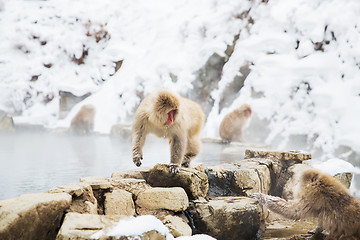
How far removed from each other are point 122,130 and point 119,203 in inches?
190

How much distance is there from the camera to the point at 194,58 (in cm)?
901

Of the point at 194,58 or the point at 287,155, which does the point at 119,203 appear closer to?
the point at 287,155

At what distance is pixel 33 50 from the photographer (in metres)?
7.57

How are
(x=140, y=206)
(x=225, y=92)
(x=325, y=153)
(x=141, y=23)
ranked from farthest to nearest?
1. (x=141, y=23)
2. (x=225, y=92)
3. (x=325, y=153)
4. (x=140, y=206)

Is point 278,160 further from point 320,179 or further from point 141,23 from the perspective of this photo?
point 141,23

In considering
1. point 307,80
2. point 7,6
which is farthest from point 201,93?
point 7,6

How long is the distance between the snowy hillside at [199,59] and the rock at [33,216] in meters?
5.02

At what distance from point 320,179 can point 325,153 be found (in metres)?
3.66

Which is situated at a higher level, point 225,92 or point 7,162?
point 225,92

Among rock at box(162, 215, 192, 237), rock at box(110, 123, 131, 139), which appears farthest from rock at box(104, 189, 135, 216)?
rock at box(110, 123, 131, 139)

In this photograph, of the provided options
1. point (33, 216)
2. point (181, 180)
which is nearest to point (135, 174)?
point (181, 180)

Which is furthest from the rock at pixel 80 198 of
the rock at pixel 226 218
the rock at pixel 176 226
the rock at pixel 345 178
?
the rock at pixel 345 178

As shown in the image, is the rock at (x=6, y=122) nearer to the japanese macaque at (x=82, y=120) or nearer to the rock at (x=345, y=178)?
the japanese macaque at (x=82, y=120)

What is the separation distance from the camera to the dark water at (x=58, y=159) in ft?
11.1
